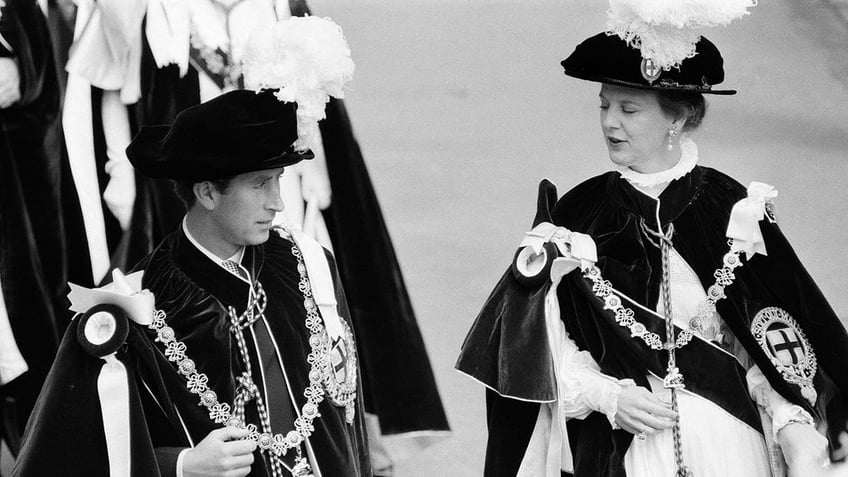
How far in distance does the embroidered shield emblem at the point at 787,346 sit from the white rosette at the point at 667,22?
0.57 meters

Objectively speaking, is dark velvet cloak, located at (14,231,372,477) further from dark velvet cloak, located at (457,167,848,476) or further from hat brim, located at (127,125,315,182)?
dark velvet cloak, located at (457,167,848,476)

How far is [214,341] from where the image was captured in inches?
101

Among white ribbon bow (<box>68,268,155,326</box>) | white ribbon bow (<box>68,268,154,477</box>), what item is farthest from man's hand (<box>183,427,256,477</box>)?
white ribbon bow (<box>68,268,155,326</box>)

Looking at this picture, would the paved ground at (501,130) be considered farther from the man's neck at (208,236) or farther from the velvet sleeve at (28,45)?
the man's neck at (208,236)

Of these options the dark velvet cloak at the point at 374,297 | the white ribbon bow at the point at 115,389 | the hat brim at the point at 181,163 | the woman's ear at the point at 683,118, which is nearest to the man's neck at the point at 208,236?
the hat brim at the point at 181,163

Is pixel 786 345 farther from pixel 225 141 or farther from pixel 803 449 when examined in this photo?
pixel 225 141

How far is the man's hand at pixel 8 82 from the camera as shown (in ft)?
11.7

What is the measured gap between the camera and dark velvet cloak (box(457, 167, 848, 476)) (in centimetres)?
275

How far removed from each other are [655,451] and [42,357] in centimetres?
179

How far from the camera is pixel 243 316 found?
2.60m

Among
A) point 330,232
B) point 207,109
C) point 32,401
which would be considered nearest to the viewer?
point 207,109

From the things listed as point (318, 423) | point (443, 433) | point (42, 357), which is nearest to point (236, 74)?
point (42, 357)

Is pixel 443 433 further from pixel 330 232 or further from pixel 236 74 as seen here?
pixel 236 74

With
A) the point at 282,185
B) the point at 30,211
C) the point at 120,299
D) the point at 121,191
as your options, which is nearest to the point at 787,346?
the point at 120,299
